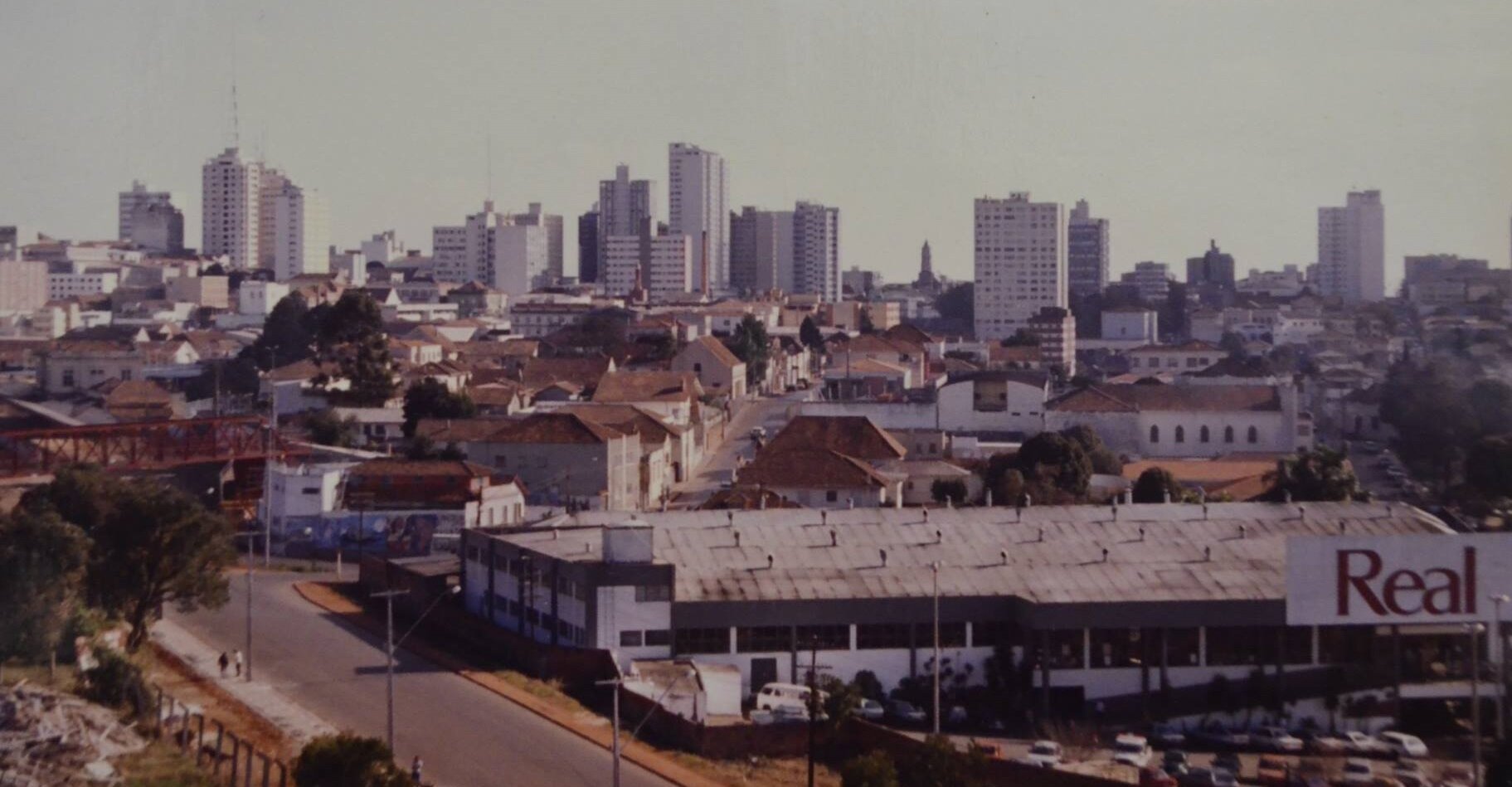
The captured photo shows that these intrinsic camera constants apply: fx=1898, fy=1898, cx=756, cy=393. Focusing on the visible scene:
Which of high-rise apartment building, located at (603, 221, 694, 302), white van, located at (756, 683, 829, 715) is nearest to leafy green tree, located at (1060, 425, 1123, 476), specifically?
white van, located at (756, 683, 829, 715)

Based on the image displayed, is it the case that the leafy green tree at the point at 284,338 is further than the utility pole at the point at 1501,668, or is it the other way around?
the leafy green tree at the point at 284,338

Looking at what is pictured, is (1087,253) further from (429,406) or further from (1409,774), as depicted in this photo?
(1409,774)

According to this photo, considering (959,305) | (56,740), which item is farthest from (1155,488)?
(959,305)

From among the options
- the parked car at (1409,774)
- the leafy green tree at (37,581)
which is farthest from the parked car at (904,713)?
the leafy green tree at (37,581)

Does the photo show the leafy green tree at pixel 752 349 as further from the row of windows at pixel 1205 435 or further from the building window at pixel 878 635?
the building window at pixel 878 635

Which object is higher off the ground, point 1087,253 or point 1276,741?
point 1087,253

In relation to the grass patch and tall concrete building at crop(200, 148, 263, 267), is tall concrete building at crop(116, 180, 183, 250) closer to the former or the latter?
tall concrete building at crop(200, 148, 263, 267)
